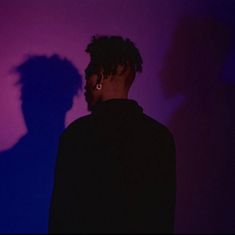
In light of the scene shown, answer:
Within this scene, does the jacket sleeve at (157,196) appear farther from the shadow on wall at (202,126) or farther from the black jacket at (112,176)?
the shadow on wall at (202,126)

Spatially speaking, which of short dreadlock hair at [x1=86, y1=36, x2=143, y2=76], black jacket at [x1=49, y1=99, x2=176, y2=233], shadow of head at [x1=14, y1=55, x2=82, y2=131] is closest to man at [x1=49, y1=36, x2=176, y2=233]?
black jacket at [x1=49, y1=99, x2=176, y2=233]

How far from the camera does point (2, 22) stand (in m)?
2.15

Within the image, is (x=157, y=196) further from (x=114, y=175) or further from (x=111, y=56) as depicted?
(x=111, y=56)

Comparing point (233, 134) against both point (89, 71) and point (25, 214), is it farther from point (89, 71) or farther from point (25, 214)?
point (25, 214)

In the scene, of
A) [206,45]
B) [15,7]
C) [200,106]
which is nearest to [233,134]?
[200,106]

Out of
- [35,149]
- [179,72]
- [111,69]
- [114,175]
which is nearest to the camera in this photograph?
[114,175]

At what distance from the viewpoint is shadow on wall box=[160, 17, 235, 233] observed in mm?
2291

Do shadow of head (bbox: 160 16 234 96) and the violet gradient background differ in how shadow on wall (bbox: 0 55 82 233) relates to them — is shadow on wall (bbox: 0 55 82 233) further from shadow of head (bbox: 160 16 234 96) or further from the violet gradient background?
shadow of head (bbox: 160 16 234 96)

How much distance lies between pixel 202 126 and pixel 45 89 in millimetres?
853

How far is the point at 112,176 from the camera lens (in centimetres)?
139

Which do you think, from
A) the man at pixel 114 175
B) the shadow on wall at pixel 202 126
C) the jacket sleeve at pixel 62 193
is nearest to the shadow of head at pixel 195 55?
the shadow on wall at pixel 202 126

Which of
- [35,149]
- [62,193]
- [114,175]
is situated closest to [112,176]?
[114,175]

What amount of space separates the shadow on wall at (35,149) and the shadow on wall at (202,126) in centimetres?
56

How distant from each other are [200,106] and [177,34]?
406mm
